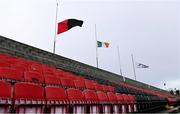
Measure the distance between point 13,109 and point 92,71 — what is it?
980cm

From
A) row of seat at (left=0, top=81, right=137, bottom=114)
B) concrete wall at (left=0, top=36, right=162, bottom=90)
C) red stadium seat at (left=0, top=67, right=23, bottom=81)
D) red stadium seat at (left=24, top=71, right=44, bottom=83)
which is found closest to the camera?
row of seat at (left=0, top=81, right=137, bottom=114)

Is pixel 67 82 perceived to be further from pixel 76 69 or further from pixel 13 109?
pixel 76 69

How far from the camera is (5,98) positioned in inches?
99.8

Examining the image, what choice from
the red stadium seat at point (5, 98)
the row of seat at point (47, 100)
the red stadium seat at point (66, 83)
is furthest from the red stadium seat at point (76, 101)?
the red stadium seat at point (5, 98)

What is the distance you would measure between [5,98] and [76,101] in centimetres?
147

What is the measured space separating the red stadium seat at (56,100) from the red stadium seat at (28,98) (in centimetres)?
15

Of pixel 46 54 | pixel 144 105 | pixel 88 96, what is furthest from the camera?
pixel 46 54

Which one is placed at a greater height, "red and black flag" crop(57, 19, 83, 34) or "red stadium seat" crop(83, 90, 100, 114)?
"red and black flag" crop(57, 19, 83, 34)

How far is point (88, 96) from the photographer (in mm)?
4215

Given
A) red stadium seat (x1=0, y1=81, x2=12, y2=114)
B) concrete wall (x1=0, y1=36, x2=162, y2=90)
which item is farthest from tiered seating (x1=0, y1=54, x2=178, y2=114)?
concrete wall (x1=0, y1=36, x2=162, y2=90)

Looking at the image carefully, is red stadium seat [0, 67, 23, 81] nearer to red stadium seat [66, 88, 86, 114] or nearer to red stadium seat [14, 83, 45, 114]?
red stadium seat [14, 83, 45, 114]

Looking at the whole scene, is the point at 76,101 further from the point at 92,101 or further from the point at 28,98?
the point at 28,98

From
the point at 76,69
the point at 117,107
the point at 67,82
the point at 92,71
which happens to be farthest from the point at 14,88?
the point at 92,71

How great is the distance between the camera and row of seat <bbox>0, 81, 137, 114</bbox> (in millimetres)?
2607
